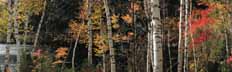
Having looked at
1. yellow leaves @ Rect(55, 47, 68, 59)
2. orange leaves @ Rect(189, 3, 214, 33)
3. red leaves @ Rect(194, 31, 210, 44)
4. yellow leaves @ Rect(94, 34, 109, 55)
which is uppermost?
orange leaves @ Rect(189, 3, 214, 33)

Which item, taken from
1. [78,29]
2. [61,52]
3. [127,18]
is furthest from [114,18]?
[61,52]

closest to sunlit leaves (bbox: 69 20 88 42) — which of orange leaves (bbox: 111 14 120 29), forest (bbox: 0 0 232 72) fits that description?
forest (bbox: 0 0 232 72)

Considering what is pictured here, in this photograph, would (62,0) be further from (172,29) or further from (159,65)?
(159,65)

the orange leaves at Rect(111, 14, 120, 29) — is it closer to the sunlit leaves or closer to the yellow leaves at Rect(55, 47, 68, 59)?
the sunlit leaves

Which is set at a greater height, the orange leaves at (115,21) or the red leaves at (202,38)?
the orange leaves at (115,21)

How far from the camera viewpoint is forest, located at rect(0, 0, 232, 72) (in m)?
22.8

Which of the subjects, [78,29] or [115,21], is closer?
[115,21]

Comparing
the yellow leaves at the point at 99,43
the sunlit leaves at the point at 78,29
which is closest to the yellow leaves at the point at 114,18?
the yellow leaves at the point at 99,43

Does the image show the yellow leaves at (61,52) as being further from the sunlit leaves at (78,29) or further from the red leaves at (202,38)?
the red leaves at (202,38)

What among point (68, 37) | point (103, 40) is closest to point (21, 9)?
point (68, 37)

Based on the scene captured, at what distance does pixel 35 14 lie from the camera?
3164 cm

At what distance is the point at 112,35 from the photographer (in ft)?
93.6

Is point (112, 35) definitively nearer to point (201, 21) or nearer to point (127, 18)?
point (127, 18)

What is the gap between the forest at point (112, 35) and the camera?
74.7ft
